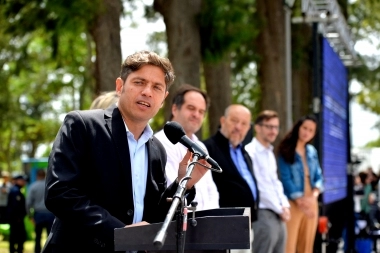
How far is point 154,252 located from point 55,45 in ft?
30.9

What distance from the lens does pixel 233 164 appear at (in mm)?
7828

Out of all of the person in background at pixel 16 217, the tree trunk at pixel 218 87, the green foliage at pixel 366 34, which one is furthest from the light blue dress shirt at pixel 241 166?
the green foliage at pixel 366 34

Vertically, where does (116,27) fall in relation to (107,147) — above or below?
above

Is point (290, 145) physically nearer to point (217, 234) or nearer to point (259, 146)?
point (259, 146)

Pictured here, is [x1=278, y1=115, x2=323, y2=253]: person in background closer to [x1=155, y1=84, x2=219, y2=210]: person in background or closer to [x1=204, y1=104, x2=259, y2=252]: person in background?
[x1=204, y1=104, x2=259, y2=252]: person in background

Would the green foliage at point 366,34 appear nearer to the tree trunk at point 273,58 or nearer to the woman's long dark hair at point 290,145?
the tree trunk at point 273,58

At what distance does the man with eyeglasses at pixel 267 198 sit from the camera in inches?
329

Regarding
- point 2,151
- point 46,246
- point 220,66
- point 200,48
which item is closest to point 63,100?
point 2,151

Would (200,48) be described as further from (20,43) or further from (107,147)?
(107,147)

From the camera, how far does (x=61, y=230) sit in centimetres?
394

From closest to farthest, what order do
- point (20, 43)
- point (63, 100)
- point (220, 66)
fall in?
point (220, 66), point (20, 43), point (63, 100)

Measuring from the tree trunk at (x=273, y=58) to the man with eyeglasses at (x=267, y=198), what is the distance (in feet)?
29.3

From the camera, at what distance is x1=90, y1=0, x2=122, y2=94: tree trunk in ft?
36.6

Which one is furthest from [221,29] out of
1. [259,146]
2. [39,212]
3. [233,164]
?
[39,212]
